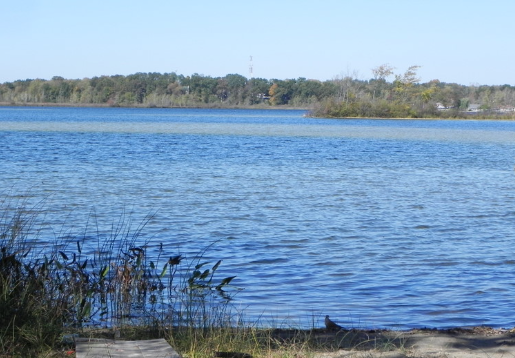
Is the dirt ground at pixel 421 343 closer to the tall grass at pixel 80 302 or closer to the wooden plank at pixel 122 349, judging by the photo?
the tall grass at pixel 80 302

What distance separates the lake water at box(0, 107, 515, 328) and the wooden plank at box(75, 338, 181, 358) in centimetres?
266

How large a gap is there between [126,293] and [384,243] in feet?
21.0

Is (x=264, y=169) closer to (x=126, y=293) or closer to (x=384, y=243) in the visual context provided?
(x=384, y=243)

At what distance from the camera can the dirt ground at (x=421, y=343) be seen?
19.4 ft

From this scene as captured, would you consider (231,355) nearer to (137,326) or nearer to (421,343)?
(137,326)

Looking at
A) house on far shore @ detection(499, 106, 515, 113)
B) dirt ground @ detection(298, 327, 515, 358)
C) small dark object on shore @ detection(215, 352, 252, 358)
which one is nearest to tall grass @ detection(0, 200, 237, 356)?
small dark object on shore @ detection(215, 352, 252, 358)

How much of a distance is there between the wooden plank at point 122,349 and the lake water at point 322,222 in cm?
266

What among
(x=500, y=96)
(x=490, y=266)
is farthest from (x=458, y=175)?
(x=500, y=96)

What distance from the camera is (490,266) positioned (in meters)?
11.4

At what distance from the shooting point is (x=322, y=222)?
51.6 feet

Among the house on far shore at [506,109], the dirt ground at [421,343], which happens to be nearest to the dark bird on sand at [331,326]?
the dirt ground at [421,343]

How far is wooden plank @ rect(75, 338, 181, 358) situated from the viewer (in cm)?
483

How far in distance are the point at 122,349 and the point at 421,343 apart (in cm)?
292

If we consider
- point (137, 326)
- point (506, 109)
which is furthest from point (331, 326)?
point (506, 109)
